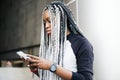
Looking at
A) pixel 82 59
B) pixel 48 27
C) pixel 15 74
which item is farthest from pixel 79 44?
pixel 15 74

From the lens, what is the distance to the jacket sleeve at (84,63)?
1108 millimetres

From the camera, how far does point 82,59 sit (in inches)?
45.2

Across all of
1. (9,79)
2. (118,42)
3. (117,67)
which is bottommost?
(9,79)

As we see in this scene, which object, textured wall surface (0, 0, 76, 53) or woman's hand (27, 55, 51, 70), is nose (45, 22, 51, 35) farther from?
textured wall surface (0, 0, 76, 53)

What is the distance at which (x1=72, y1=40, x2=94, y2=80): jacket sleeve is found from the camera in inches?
43.6

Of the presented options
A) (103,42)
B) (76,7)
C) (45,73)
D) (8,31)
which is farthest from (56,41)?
(8,31)

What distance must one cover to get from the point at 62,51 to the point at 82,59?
14cm

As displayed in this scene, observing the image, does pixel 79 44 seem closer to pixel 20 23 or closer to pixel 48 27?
pixel 48 27

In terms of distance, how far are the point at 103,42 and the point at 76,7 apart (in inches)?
19.3

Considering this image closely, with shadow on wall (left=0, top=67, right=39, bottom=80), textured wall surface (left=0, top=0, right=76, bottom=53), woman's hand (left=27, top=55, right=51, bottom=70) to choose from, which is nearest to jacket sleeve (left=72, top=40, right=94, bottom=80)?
woman's hand (left=27, top=55, right=51, bottom=70)

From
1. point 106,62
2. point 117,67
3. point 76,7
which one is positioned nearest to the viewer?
point 117,67

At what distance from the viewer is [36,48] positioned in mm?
2121

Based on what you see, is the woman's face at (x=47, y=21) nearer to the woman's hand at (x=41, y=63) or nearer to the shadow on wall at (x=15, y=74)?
the woman's hand at (x=41, y=63)

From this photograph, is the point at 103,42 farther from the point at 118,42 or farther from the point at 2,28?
the point at 2,28
